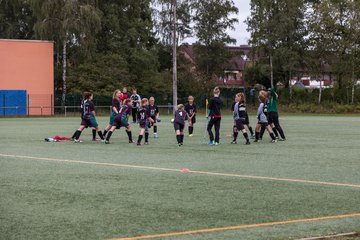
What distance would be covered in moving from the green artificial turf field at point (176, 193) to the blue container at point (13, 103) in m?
39.0

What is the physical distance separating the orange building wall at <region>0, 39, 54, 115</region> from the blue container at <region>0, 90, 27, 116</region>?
19.2 inches

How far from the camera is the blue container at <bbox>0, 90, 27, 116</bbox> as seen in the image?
55.1 metres

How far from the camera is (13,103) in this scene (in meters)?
55.6

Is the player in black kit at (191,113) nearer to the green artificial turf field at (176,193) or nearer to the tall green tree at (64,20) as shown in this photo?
the green artificial turf field at (176,193)

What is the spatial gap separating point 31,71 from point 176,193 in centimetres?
4948

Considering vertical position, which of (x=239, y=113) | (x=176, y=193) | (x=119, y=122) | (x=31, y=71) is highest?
(x=31, y=71)

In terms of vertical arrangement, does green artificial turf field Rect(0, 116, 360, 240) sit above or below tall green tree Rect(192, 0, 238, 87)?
below

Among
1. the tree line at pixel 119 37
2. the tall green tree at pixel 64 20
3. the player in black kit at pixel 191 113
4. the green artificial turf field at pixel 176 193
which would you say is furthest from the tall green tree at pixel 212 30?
the green artificial turf field at pixel 176 193

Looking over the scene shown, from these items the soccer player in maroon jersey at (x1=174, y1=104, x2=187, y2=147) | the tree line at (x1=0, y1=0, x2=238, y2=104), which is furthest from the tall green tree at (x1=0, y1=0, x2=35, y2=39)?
the soccer player in maroon jersey at (x1=174, y1=104, x2=187, y2=147)

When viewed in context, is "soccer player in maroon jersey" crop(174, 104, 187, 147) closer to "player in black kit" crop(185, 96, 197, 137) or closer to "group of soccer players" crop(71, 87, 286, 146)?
"group of soccer players" crop(71, 87, 286, 146)

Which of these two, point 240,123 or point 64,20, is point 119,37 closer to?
point 64,20

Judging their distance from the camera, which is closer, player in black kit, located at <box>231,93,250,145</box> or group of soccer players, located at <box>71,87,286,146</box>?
group of soccer players, located at <box>71,87,286,146</box>

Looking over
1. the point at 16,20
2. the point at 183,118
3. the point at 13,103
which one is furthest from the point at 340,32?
the point at 183,118

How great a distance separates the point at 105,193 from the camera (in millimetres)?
10031
